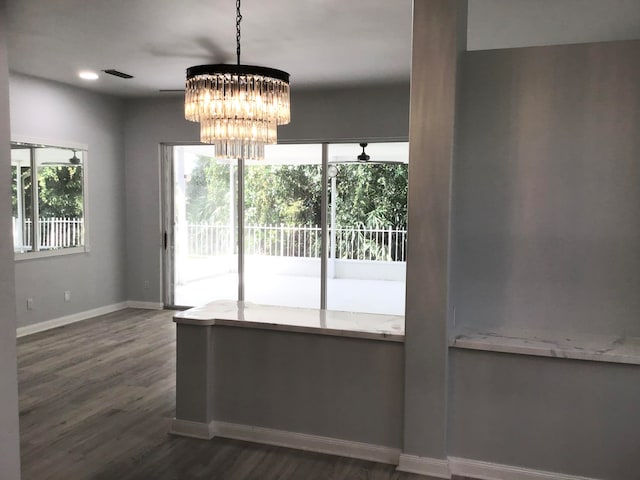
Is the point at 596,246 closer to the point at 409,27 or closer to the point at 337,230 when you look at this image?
the point at 409,27

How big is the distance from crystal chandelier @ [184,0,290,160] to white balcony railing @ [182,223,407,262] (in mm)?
3258

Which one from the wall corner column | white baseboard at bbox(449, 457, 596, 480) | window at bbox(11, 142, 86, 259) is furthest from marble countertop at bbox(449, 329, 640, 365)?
window at bbox(11, 142, 86, 259)

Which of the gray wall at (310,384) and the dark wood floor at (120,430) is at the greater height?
the gray wall at (310,384)

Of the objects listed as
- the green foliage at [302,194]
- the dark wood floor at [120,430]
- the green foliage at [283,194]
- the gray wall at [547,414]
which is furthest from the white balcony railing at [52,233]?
the gray wall at [547,414]

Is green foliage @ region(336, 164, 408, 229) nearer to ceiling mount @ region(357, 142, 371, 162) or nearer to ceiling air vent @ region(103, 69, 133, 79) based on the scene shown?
ceiling mount @ region(357, 142, 371, 162)

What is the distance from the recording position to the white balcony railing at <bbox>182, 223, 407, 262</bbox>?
6270mm

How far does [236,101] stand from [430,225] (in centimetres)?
125

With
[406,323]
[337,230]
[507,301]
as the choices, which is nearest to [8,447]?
[406,323]

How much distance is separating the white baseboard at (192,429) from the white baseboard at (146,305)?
382 centimetres

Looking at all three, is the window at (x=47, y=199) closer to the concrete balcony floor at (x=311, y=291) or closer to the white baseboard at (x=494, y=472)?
the concrete balcony floor at (x=311, y=291)

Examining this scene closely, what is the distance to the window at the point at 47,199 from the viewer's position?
5.55 m

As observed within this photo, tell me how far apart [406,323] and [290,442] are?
101 centimetres

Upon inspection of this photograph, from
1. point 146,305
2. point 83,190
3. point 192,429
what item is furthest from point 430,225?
point 146,305

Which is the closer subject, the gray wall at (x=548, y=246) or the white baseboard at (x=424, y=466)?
the gray wall at (x=548, y=246)
